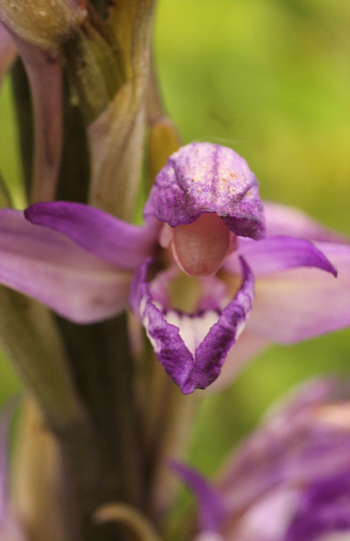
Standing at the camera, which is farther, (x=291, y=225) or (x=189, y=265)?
(x=291, y=225)

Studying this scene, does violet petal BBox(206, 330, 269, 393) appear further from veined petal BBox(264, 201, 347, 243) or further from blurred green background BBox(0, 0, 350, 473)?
blurred green background BBox(0, 0, 350, 473)

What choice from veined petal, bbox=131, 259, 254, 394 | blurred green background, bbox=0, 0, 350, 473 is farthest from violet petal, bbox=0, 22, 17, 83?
blurred green background, bbox=0, 0, 350, 473

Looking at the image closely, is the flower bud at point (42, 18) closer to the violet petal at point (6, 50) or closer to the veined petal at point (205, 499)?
the violet petal at point (6, 50)

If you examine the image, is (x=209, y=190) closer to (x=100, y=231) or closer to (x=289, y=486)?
(x=100, y=231)

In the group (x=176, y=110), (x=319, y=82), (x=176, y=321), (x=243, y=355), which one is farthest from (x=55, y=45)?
(x=319, y=82)

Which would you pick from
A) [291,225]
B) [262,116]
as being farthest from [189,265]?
[262,116]

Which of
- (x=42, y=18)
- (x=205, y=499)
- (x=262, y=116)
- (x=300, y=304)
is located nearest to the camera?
(x=42, y=18)

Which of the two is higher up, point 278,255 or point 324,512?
point 278,255
